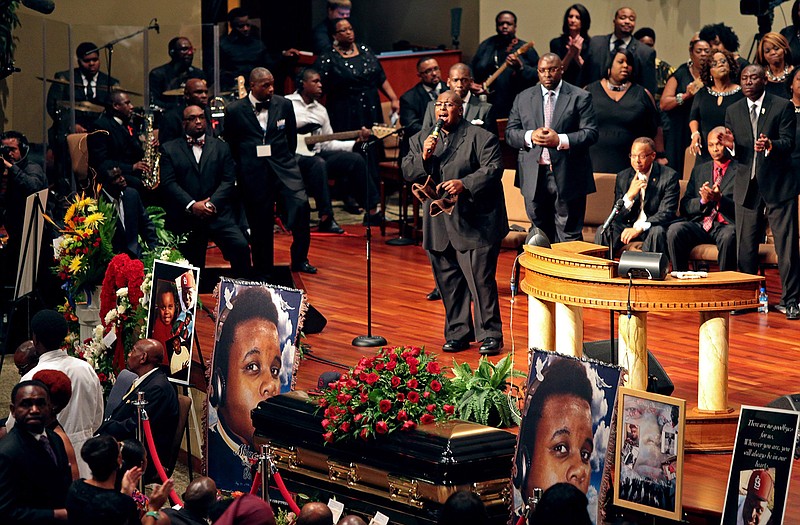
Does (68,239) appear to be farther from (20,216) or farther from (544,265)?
(544,265)

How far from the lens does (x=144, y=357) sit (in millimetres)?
7207

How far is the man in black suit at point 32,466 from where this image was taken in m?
5.50

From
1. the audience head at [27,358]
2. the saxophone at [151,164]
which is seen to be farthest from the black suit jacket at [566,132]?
the audience head at [27,358]

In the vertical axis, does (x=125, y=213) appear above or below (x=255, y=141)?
below

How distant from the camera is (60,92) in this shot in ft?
35.9

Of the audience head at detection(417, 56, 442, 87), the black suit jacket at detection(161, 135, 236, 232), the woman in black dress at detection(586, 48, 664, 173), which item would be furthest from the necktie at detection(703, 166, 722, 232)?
the black suit jacket at detection(161, 135, 236, 232)

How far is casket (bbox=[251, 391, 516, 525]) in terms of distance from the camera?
6004mm

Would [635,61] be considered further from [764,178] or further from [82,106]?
[82,106]

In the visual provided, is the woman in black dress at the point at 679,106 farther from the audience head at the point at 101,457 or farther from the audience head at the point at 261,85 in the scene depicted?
the audience head at the point at 101,457

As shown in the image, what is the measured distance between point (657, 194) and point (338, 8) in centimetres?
484

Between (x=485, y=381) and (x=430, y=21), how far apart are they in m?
9.63

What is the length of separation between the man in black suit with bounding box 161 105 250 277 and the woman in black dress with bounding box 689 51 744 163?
11.3ft

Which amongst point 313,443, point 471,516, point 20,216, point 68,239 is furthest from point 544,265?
point 20,216

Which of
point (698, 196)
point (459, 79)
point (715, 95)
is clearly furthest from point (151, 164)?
point (715, 95)
